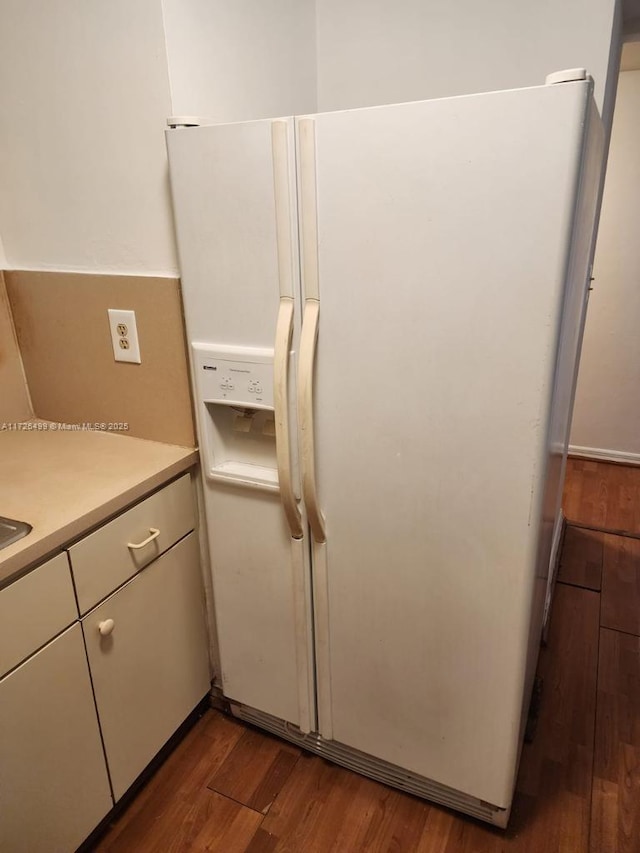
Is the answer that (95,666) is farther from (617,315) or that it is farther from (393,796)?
(617,315)

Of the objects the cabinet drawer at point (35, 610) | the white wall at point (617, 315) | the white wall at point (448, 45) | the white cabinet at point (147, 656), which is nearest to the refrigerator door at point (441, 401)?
the white cabinet at point (147, 656)

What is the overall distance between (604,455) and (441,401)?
2885 millimetres

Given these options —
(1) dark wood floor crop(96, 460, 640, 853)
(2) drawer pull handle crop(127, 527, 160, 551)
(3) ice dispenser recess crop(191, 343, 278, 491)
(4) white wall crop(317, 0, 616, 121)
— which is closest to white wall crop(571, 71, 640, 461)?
(1) dark wood floor crop(96, 460, 640, 853)

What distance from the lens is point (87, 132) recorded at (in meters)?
1.41

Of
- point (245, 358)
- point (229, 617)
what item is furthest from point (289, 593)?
point (245, 358)

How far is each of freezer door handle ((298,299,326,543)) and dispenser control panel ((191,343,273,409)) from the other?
0.11 meters

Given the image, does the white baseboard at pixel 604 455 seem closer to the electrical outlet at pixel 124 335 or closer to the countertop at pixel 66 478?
the countertop at pixel 66 478

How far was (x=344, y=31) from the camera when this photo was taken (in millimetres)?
1694

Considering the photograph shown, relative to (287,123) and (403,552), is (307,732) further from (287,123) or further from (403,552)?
(287,123)

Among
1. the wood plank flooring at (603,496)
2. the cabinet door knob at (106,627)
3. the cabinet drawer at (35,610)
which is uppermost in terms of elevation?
the cabinet drawer at (35,610)

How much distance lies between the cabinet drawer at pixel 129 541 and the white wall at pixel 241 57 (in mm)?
943

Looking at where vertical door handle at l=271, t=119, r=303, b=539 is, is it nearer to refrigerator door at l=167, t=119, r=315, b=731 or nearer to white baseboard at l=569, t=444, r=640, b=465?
refrigerator door at l=167, t=119, r=315, b=731

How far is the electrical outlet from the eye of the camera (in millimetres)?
1527

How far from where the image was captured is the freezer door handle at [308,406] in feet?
3.93
